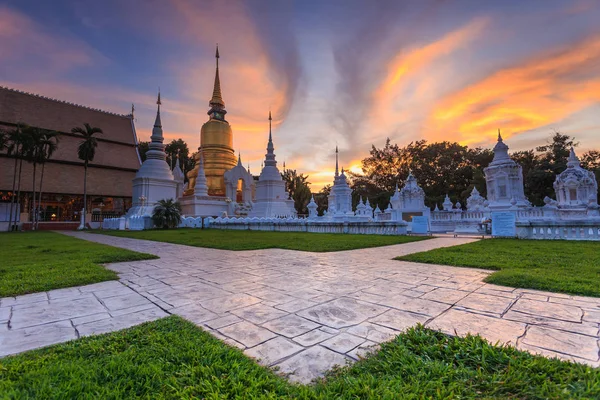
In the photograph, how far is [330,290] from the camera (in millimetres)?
3465

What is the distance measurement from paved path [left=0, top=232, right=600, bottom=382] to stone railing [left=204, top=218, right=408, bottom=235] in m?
7.88

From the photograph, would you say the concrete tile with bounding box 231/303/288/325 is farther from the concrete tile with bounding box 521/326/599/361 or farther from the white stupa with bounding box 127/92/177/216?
the white stupa with bounding box 127/92/177/216

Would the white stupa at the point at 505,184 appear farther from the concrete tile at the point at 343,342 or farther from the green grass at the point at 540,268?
the concrete tile at the point at 343,342

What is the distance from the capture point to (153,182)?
22.6m

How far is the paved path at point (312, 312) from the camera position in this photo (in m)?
2.02

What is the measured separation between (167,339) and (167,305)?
95 centimetres

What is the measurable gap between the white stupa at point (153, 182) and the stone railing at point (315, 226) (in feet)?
16.7

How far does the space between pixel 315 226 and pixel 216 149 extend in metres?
19.4

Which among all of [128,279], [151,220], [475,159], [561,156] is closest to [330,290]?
[128,279]

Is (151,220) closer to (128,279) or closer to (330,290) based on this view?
(128,279)

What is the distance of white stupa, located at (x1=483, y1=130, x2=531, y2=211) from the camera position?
16.6 m

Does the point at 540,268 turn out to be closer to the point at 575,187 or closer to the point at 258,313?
the point at 258,313

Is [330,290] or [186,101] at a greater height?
[186,101]

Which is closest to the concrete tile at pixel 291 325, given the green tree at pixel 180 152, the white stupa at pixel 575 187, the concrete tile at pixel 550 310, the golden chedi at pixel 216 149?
the concrete tile at pixel 550 310
